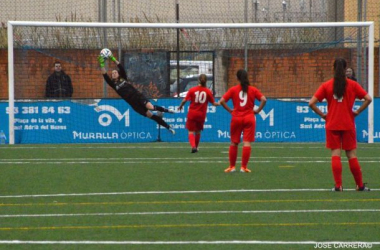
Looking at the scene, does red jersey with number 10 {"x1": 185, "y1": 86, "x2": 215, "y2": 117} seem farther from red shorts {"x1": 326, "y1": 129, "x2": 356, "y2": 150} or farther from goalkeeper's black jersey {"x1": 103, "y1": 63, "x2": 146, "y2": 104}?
red shorts {"x1": 326, "y1": 129, "x2": 356, "y2": 150}

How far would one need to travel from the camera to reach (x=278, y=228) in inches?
375

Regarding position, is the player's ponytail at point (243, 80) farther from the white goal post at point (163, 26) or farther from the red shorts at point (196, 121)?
the white goal post at point (163, 26)

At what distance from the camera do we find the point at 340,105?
40.0ft

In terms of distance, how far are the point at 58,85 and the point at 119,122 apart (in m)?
1.97

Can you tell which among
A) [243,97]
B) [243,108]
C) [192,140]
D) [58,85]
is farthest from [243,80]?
[58,85]

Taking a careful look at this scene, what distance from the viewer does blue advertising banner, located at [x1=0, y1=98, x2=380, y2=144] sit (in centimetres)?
2336

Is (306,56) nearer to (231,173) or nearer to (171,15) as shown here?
(171,15)

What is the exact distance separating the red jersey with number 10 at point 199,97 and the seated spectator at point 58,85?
4893 millimetres

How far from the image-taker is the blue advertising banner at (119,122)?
23359 mm

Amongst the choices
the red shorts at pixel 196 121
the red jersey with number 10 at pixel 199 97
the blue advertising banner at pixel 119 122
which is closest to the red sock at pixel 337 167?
the red jersey with number 10 at pixel 199 97

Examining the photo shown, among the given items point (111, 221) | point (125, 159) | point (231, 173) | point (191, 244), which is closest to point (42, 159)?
point (125, 159)

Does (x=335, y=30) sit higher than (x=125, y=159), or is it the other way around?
(x=335, y=30)

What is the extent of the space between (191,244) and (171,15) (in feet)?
60.4

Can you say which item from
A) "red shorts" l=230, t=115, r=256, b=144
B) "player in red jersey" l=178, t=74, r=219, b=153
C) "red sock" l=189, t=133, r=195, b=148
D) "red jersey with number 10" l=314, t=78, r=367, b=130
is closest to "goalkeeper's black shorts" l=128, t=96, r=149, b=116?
"player in red jersey" l=178, t=74, r=219, b=153
